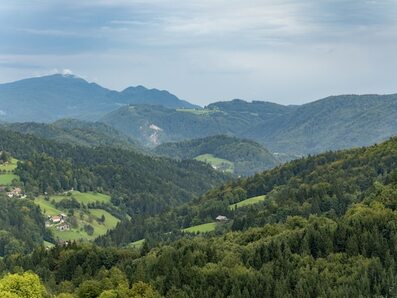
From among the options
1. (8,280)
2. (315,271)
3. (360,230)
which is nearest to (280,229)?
(360,230)

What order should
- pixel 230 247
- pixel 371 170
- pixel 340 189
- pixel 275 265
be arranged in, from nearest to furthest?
pixel 275 265
pixel 230 247
pixel 340 189
pixel 371 170

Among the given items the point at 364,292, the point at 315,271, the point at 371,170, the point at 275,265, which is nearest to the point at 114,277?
the point at 275,265

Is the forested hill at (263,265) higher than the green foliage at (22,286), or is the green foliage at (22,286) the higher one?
the green foliage at (22,286)

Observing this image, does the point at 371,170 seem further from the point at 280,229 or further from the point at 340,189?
the point at 280,229

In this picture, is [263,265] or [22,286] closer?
[22,286]

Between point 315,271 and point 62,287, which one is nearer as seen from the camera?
point 315,271

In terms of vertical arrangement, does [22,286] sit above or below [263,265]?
above

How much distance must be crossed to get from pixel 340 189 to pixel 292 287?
282ft

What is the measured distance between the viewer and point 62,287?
10712 cm

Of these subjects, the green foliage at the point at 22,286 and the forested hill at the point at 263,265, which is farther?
the forested hill at the point at 263,265

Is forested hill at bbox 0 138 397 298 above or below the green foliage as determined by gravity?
below

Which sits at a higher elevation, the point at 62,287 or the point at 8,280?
the point at 8,280

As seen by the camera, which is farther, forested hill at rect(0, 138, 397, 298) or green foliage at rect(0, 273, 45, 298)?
forested hill at rect(0, 138, 397, 298)

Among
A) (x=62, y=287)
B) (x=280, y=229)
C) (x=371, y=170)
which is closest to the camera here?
(x=62, y=287)
